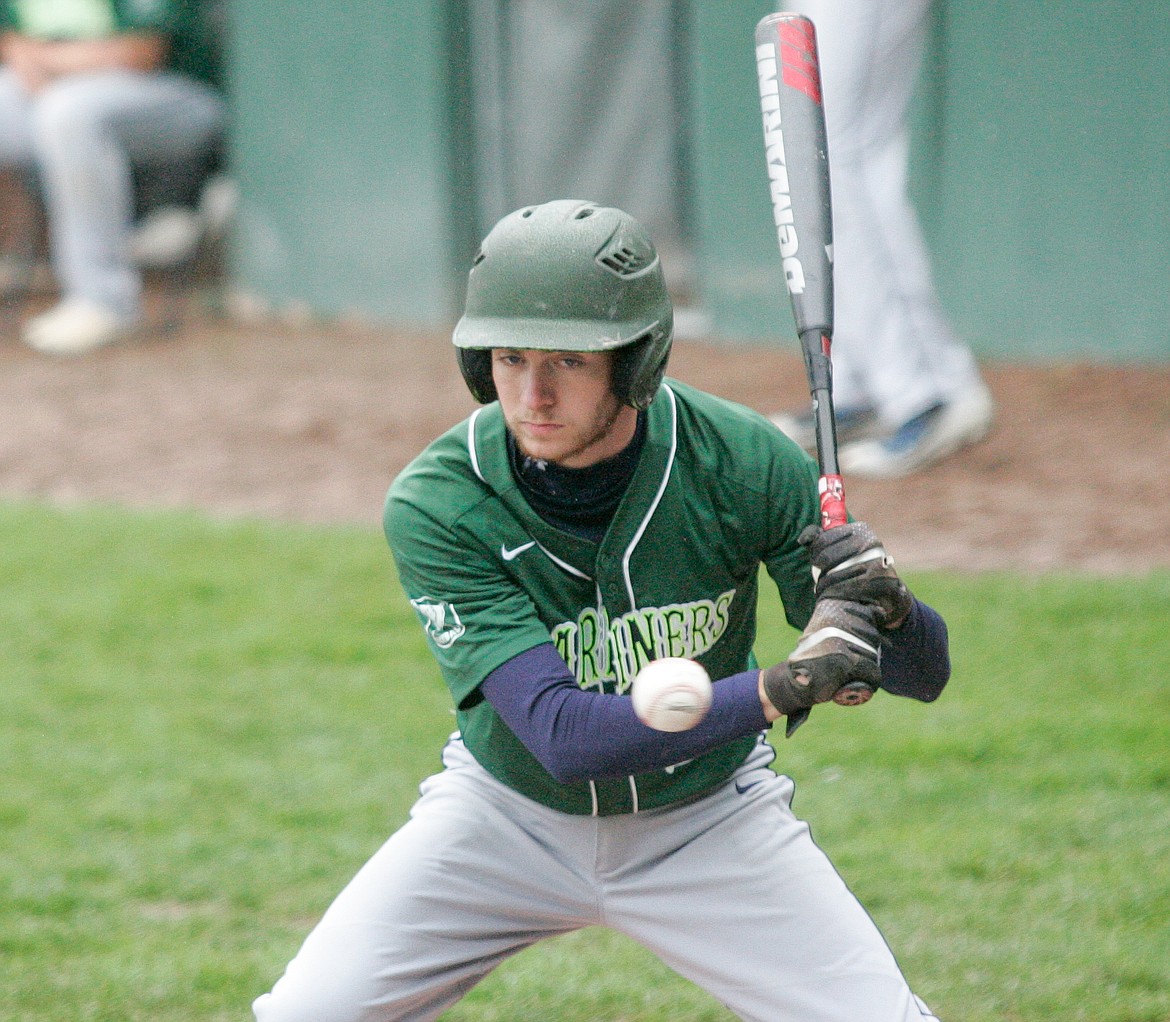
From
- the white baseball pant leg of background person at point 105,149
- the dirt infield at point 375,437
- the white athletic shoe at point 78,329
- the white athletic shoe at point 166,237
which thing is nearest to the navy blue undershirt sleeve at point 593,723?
the dirt infield at point 375,437

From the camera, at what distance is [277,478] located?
262 inches

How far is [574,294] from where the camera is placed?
2.53 metres

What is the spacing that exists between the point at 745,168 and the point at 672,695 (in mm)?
5899

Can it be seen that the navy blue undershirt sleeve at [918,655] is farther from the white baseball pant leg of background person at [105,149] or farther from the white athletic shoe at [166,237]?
the white athletic shoe at [166,237]

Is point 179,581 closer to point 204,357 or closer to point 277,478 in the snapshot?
point 277,478

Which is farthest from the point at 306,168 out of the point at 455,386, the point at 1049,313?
the point at 1049,313

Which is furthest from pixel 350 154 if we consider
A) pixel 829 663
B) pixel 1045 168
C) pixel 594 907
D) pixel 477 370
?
pixel 829 663

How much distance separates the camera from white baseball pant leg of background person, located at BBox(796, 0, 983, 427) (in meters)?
5.57

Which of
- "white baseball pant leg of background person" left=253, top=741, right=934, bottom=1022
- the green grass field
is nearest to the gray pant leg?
"white baseball pant leg of background person" left=253, top=741, right=934, bottom=1022

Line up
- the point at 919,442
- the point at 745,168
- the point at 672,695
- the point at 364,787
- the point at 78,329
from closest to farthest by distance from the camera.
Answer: the point at 672,695 < the point at 364,787 < the point at 919,442 < the point at 745,168 < the point at 78,329

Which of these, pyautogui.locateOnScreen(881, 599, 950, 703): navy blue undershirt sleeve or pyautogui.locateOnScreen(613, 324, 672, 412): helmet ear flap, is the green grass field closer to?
pyautogui.locateOnScreen(881, 599, 950, 703): navy blue undershirt sleeve

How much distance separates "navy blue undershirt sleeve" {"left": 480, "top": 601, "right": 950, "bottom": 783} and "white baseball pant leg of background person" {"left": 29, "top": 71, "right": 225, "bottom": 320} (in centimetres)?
662

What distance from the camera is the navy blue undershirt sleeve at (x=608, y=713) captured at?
2434 mm

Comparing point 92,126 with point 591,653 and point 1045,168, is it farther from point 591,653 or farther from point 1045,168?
point 591,653
